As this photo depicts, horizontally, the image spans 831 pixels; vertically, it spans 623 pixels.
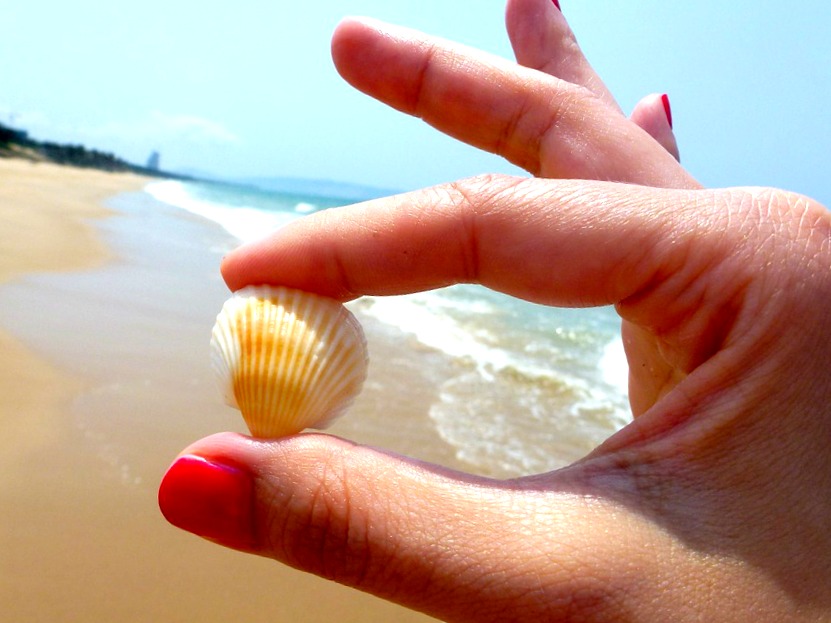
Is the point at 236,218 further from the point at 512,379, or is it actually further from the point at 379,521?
the point at 379,521

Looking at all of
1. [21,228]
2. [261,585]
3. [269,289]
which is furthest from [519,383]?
[21,228]

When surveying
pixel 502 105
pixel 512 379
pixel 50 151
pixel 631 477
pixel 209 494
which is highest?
pixel 502 105

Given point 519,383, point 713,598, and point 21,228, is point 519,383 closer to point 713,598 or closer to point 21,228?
point 713,598

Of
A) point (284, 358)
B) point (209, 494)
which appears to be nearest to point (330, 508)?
point (209, 494)

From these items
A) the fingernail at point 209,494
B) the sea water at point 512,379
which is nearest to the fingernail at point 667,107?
the sea water at point 512,379

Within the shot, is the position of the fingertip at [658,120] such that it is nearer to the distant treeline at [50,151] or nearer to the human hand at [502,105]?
the human hand at [502,105]
